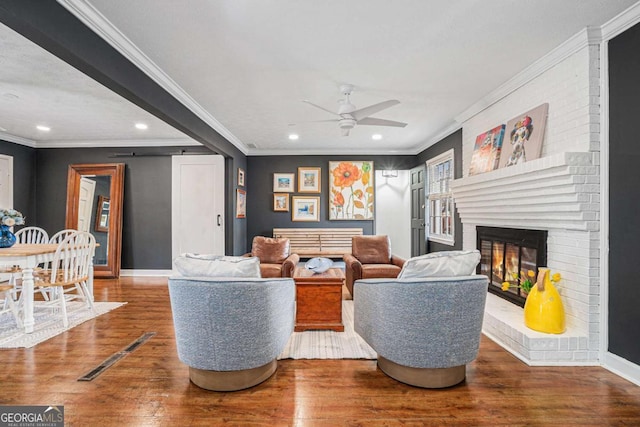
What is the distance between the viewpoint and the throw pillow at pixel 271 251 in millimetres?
5066

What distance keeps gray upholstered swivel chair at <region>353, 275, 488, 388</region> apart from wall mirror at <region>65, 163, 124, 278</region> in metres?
5.72

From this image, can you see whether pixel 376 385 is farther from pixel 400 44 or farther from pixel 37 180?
pixel 37 180

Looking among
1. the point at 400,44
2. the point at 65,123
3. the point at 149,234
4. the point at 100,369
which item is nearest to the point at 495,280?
the point at 400,44

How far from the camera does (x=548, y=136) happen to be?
3.04 meters

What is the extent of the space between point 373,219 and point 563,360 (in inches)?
180

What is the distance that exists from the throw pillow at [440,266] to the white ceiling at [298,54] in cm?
169

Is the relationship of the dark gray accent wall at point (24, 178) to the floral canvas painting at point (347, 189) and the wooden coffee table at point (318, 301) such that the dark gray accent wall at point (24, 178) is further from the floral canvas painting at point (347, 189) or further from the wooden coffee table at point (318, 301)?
the wooden coffee table at point (318, 301)

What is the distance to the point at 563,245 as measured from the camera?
9.41 ft

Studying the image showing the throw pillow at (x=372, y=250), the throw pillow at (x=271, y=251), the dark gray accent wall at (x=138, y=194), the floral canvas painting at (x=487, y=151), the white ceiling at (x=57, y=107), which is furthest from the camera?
the dark gray accent wall at (x=138, y=194)

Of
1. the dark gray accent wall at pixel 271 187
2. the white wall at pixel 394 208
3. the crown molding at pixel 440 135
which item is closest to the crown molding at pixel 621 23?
the crown molding at pixel 440 135

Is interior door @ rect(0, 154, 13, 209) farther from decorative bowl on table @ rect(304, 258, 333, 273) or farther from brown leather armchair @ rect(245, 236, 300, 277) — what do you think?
decorative bowl on table @ rect(304, 258, 333, 273)

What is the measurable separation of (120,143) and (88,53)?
4.48 metres

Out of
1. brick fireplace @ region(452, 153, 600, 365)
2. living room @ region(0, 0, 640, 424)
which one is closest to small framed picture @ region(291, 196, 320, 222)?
living room @ region(0, 0, 640, 424)

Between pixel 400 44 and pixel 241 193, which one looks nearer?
pixel 400 44
